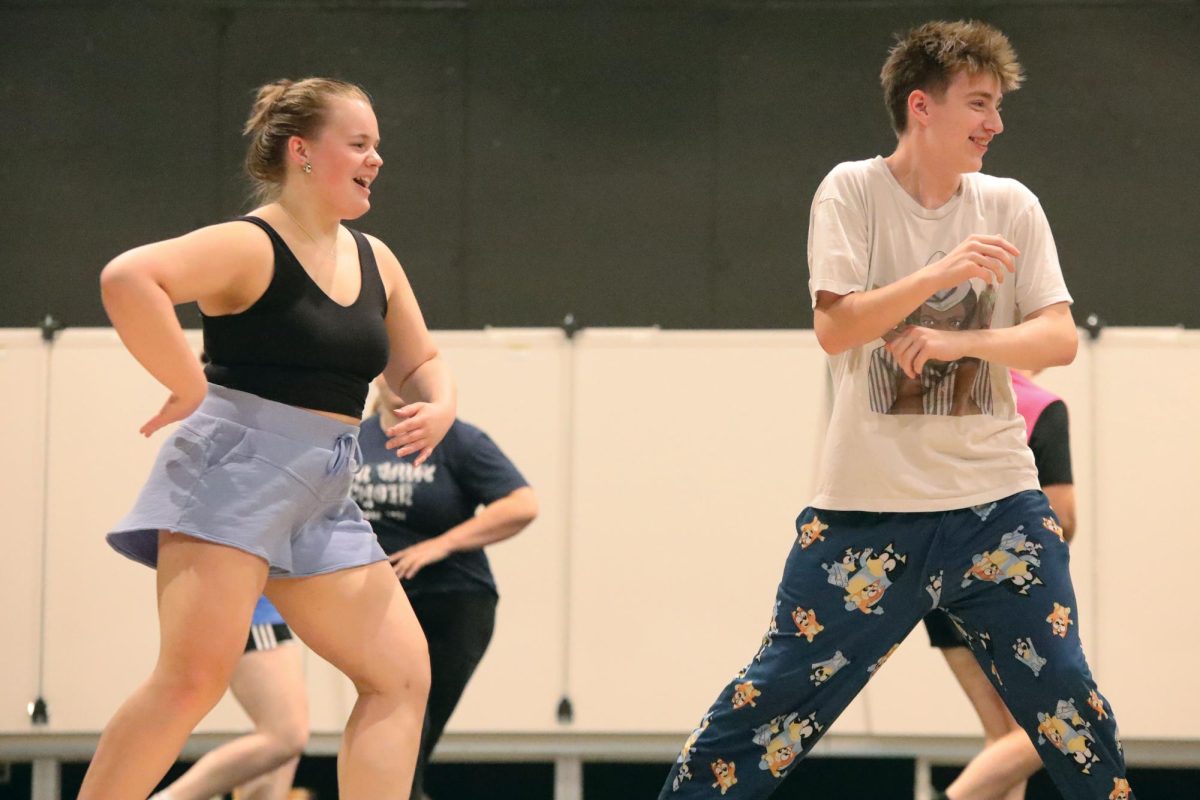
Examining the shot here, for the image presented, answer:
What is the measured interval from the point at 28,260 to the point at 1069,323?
14.2 feet

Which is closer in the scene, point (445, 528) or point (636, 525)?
point (445, 528)

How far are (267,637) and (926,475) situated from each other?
6.92 ft

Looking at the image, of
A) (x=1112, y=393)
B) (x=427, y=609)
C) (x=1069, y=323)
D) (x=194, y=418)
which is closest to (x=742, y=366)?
(x=1112, y=393)

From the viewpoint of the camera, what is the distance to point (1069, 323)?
99.7 inches

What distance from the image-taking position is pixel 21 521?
491cm

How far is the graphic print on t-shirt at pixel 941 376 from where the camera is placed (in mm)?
2520

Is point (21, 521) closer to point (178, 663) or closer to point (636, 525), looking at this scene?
point (636, 525)

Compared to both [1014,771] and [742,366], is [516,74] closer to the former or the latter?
[742,366]

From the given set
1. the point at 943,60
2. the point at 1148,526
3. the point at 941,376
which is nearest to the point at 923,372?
the point at 941,376

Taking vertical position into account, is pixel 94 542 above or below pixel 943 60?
below

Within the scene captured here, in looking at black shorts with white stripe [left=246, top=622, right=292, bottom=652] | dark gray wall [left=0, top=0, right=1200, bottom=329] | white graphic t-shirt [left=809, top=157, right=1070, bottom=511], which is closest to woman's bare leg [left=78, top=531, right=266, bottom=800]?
white graphic t-shirt [left=809, top=157, right=1070, bottom=511]

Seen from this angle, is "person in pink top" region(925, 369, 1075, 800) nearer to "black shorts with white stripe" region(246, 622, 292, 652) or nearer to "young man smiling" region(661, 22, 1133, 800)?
"young man smiling" region(661, 22, 1133, 800)

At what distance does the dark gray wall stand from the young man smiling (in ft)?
9.73

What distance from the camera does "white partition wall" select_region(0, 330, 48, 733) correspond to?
192 inches
